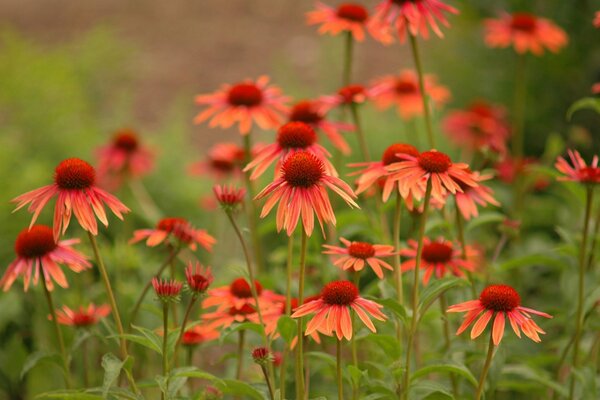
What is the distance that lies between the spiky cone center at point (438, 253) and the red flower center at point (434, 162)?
344 millimetres

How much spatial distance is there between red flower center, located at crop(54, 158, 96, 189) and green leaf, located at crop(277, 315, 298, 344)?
397mm

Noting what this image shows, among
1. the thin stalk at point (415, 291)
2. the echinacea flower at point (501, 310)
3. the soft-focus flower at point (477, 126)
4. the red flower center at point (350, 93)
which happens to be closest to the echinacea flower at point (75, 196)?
the thin stalk at point (415, 291)

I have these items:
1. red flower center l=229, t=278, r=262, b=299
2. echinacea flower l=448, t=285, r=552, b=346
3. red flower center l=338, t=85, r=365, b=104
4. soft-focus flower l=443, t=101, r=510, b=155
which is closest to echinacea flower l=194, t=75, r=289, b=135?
red flower center l=338, t=85, r=365, b=104

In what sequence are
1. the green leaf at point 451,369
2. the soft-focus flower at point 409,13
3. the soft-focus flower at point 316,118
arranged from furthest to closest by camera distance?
the soft-focus flower at point 316,118 → the soft-focus flower at point 409,13 → the green leaf at point 451,369

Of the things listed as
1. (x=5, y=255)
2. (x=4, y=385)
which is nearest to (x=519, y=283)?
(x=4, y=385)

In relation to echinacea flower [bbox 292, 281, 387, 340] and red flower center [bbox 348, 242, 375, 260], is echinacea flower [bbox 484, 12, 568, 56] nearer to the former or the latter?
red flower center [bbox 348, 242, 375, 260]

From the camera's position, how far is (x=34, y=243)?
1.58 m

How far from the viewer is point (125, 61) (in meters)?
4.54

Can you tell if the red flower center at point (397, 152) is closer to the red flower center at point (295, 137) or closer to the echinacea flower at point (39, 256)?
the red flower center at point (295, 137)

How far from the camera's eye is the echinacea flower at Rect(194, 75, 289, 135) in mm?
2025

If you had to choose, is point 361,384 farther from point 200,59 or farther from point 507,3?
point 200,59

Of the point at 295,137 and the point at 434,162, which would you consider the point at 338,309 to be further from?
the point at 295,137

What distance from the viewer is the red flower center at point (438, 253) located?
1.75 meters

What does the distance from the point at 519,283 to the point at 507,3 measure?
4.91ft
